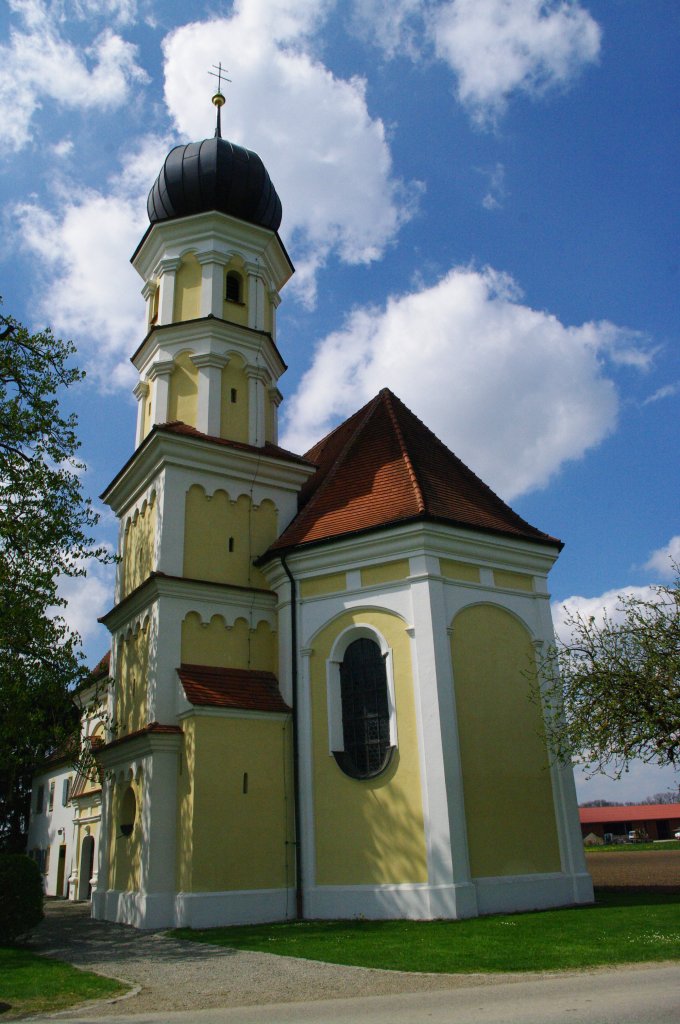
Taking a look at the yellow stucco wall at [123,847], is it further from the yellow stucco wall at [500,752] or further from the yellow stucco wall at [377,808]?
the yellow stucco wall at [500,752]

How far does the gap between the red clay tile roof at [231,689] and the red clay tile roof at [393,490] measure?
2.88 meters

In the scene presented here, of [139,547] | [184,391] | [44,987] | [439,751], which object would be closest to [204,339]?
[184,391]

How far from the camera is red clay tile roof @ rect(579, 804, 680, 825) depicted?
6500 cm

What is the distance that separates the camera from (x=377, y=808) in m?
15.1

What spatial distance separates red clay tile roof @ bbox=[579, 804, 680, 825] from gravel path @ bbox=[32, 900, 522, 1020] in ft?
199

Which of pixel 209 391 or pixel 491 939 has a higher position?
pixel 209 391

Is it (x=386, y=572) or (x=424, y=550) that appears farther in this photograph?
(x=386, y=572)

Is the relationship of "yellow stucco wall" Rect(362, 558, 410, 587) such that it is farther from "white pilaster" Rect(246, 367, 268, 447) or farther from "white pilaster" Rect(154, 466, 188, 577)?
"white pilaster" Rect(246, 367, 268, 447)

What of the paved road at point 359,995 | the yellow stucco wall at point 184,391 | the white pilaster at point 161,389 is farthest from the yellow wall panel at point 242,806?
the white pilaster at point 161,389

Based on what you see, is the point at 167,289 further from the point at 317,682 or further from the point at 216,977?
A: the point at 216,977

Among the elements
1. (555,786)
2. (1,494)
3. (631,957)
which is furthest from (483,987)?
(1,494)

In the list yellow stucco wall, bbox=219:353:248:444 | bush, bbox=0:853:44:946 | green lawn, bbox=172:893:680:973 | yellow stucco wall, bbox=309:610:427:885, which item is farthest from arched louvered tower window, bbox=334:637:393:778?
yellow stucco wall, bbox=219:353:248:444

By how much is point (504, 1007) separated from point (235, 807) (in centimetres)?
949

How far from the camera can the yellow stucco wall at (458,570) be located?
53.8 feet
